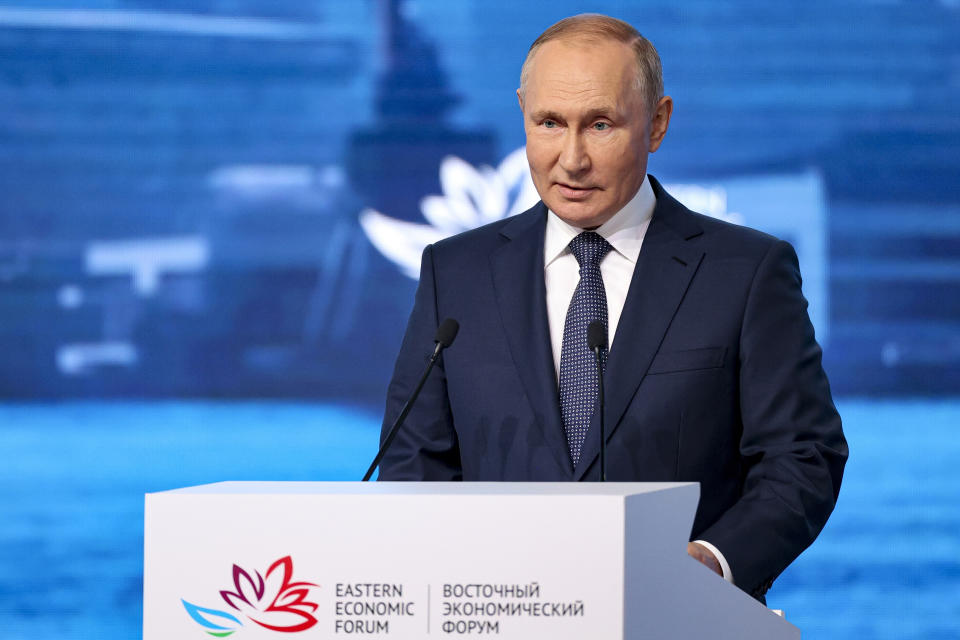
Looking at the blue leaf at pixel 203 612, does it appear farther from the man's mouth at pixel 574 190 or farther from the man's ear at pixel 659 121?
the man's ear at pixel 659 121

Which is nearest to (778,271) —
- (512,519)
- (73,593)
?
(512,519)

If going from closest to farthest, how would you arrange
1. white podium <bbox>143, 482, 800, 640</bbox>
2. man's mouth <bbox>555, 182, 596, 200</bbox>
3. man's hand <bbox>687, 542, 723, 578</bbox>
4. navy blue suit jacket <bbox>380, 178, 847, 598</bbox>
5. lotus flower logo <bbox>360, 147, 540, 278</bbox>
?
white podium <bbox>143, 482, 800, 640</bbox> → man's hand <bbox>687, 542, 723, 578</bbox> → navy blue suit jacket <bbox>380, 178, 847, 598</bbox> → man's mouth <bbox>555, 182, 596, 200</bbox> → lotus flower logo <bbox>360, 147, 540, 278</bbox>

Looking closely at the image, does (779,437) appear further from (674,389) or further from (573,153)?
(573,153)

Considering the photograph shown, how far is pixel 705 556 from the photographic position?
1.49m

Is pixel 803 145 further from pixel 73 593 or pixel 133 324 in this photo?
pixel 73 593

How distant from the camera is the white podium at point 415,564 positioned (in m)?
1.10

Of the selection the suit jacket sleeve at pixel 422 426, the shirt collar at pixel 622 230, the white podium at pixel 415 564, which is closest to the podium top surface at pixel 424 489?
the white podium at pixel 415 564

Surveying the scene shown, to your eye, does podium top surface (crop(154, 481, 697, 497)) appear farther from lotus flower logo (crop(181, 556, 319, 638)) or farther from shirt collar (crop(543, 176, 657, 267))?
shirt collar (crop(543, 176, 657, 267))

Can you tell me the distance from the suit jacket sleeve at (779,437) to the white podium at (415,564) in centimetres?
46

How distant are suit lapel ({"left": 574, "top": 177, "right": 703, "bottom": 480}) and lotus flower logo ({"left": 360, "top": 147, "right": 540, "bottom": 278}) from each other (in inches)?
60.1

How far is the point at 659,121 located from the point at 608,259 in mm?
269

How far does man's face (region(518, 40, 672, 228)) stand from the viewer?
186 cm

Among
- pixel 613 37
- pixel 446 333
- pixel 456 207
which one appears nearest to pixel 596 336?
pixel 446 333

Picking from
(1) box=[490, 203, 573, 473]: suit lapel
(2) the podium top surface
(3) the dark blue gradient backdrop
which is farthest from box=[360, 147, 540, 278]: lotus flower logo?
(2) the podium top surface
